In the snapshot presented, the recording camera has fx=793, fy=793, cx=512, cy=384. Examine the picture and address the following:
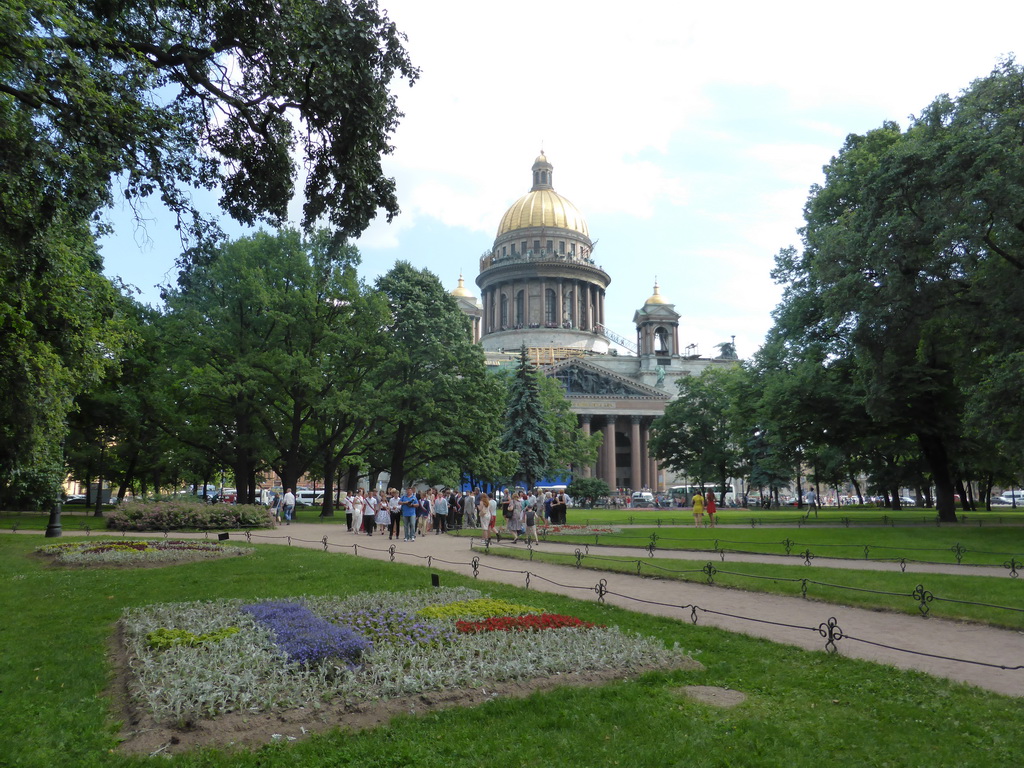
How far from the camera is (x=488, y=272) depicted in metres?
107

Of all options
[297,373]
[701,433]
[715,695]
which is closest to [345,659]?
[715,695]

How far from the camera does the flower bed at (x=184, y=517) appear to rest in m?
28.5

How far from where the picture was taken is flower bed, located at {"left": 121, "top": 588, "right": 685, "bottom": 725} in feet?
22.4

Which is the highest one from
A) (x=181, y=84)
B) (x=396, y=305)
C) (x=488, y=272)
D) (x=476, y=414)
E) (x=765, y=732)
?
(x=488, y=272)

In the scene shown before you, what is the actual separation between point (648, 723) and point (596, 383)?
3189 inches

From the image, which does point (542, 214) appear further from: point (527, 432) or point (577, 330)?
point (527, 432)

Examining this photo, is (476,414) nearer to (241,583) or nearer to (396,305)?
(396,305)

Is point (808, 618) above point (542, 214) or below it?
below

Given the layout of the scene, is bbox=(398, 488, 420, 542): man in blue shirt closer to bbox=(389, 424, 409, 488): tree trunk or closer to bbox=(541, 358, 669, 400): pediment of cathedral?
bbox=(389, 424, 409, 488): tree trunk

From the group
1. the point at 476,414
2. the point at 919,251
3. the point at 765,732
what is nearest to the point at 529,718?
the point at 765,732

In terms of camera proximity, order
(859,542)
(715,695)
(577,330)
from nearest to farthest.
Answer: (715,695) < (859,542) < (577,330)

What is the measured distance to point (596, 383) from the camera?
8700 cm

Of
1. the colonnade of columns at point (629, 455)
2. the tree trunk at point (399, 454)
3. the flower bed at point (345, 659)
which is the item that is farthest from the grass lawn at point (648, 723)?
the colonnade of columns at point (629, 455)

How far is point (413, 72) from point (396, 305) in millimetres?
27664
